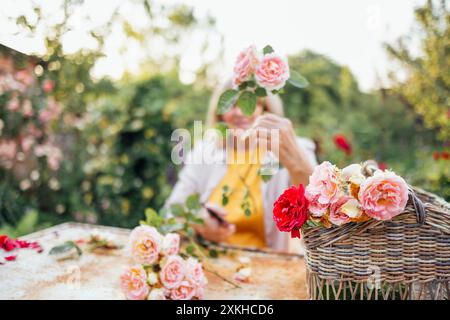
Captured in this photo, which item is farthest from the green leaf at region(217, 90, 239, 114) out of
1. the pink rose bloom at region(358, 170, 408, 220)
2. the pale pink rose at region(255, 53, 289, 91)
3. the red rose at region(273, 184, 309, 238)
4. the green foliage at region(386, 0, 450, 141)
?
the green foliage at region(386, 0, 450, 141)

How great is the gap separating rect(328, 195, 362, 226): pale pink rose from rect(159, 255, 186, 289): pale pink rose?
0.50 meters

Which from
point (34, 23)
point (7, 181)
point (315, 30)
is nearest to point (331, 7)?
point (315, 30)

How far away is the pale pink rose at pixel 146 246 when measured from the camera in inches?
48.8

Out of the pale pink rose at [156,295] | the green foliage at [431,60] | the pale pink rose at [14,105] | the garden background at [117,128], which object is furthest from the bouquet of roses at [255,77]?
the pale pink rose at [14,105]

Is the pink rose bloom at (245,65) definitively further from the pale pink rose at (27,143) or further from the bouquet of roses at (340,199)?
the pale pink rose at (27,143)

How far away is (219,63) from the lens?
4355 mm

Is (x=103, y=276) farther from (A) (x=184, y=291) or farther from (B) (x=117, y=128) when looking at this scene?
(B) (x=117, y=128)

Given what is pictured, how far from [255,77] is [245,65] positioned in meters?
0.05

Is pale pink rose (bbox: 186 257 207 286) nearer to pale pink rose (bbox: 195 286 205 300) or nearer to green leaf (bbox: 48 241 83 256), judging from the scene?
pale pink rose (bbox: 195 286 205 300)

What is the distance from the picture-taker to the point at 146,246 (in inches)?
49.4

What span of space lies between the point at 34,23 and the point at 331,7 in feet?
7.63

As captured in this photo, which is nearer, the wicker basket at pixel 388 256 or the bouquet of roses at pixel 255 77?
the wicker basket at pixel 388 256
